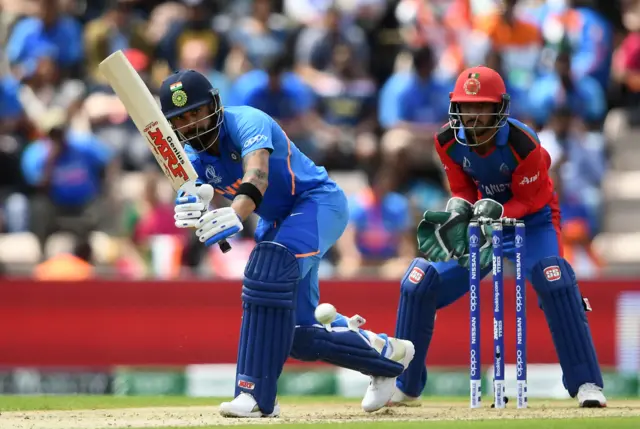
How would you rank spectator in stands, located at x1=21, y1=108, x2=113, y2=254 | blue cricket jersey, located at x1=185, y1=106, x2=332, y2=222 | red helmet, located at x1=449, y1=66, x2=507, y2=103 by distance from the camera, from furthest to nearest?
spectator in stands, located at x1=21, y1=108, x2=113, y2=254 → red helmet, located at x1=449, y1=66, x2=507, y2=103 → blue cricket jersey, located at x1=185, y1=106, x2=332, y2=222

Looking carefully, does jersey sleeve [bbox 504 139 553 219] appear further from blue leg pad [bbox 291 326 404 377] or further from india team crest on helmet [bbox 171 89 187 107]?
india team crest on helmet [bbox 171 89 187 107]

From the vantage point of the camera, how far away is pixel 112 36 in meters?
12.5

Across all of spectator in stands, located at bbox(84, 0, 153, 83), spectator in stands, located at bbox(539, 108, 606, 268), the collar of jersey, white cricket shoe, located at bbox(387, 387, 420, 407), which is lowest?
white cricket shoe, located at bbox(387, 387, 420, 407)

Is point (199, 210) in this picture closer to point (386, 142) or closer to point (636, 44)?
point (386, 142)

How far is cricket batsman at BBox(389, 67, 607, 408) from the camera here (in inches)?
271

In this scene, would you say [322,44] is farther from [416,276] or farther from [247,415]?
[247,415]

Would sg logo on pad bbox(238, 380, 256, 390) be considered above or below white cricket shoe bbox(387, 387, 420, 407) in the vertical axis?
above

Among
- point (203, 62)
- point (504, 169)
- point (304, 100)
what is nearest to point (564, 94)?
point (304, 100)

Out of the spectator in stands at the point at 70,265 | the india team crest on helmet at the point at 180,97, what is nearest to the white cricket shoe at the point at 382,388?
the india team crest on helmet at the point at 180,97

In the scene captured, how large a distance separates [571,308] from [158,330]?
4.06 meters

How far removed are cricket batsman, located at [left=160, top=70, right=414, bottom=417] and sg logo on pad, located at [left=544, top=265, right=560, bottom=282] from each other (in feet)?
2.70

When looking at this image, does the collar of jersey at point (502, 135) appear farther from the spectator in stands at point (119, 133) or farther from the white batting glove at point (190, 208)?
the spectator in stands at point (119, 133)

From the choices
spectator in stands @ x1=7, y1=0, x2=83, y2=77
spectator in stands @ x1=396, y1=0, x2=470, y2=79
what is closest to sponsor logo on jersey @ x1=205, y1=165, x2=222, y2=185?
spectator in stands @ x1=396, y1=0, x2=470, y2=79

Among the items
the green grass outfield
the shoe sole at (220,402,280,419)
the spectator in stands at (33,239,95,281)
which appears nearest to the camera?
the green grass outfield
